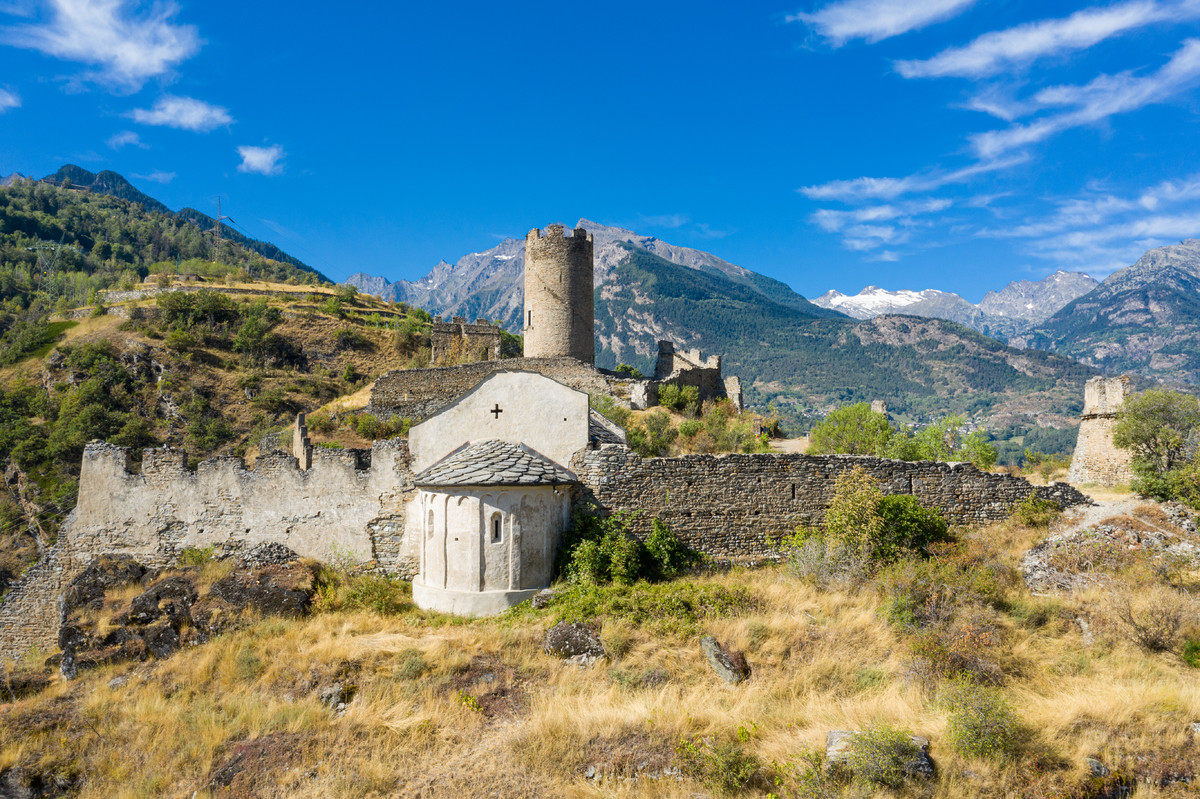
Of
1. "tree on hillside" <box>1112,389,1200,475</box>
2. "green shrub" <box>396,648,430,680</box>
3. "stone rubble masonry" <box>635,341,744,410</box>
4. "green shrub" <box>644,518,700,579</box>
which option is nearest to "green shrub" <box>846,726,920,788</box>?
"green shrub" <box>644,518,700,579</box>

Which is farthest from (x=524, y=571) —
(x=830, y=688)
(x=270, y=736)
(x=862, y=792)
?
(x=862, y=792)

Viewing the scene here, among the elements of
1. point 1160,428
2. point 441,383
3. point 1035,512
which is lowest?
point 1035,512

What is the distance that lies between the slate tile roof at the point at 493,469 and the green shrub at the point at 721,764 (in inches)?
228

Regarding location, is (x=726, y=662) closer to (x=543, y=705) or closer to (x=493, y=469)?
(x=543, y=705)

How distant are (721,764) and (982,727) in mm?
3273

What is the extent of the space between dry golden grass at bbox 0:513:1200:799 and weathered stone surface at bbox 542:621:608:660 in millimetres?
308

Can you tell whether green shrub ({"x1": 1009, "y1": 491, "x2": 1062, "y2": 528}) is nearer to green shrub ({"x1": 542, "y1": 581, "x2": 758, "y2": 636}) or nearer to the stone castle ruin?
the stone castle ruin

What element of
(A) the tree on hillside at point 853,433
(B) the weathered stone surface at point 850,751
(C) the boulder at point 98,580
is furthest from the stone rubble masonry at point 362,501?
(A) the tree on hillside at point 853,433

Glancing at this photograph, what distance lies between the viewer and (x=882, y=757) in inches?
291

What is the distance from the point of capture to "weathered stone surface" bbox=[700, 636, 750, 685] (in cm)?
995

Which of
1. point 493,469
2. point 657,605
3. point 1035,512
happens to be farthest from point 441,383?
point 1035,512

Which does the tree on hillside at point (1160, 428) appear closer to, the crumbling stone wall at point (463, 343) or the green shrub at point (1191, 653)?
the green shrub at point (1191, 653)

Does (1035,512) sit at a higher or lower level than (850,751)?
higher

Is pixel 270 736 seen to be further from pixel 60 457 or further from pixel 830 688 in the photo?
pixel 60 457
